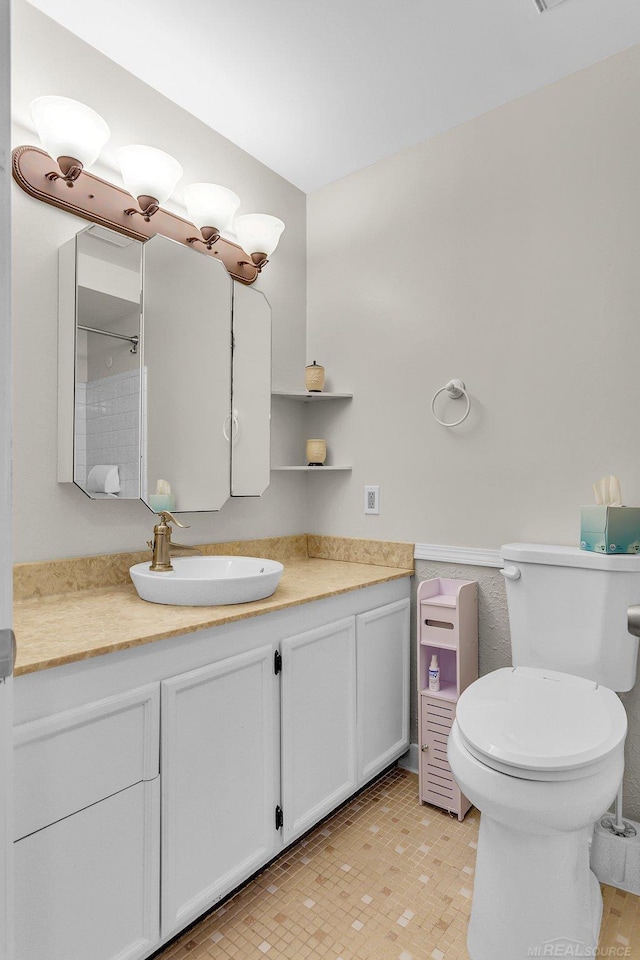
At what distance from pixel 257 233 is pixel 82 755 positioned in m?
1.82

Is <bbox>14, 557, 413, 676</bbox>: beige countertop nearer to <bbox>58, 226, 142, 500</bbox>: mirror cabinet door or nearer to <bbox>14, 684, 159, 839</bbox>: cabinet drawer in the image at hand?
<bbox>14, 684, 159, 839</bbox>: cabinet drawer

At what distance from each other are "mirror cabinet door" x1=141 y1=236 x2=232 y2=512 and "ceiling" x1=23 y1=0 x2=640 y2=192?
55cm

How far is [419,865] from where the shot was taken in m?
1.66

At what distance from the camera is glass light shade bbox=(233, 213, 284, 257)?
Answer: 2141 mm

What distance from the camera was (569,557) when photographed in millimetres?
1644

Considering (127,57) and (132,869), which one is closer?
(132,869)

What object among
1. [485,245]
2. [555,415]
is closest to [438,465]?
→ [555,415]

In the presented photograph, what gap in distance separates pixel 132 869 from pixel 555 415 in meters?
1.72

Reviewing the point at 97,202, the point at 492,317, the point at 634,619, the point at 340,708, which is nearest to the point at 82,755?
the point at 340,708

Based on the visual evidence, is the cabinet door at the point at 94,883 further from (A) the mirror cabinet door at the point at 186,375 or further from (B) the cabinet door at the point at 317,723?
(A) the mirror cabinet door at the point at 186,375

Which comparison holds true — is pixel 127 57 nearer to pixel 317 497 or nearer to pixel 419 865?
pixel 317 497

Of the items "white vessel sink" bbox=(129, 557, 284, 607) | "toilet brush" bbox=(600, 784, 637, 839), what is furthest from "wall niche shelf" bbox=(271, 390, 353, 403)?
"toilet brush" bbox=(600, 784, 637, 839)

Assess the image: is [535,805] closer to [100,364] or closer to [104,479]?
[104,479]

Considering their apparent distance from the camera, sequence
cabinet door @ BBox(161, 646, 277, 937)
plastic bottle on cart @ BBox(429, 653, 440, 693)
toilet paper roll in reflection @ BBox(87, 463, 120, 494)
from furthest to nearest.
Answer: plastic bottle on cart @ BBox(429, 653, 440, 693)
toilet paper roll in reflection @ BBox(87, 463, 120, 494)
cabinet door @ BBox(161, 646, 277, 937)
